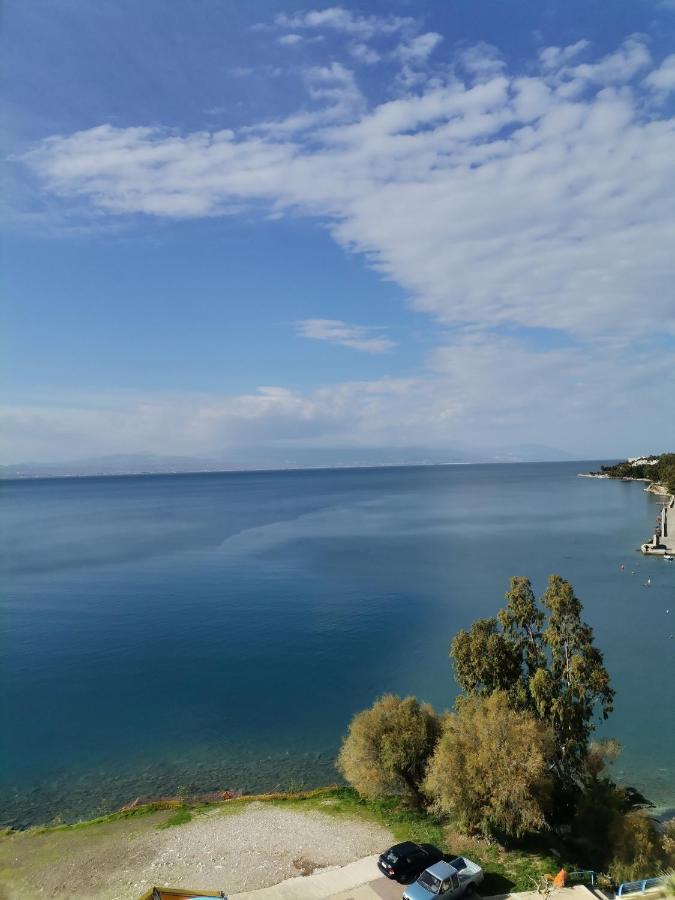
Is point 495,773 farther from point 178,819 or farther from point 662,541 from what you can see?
point 662,541

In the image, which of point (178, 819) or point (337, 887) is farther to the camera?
point (178, 819)

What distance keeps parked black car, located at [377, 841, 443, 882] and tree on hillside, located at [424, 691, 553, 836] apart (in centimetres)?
214

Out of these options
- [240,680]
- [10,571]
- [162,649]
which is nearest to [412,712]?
[240,680]

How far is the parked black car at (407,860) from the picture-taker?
21.0 metres

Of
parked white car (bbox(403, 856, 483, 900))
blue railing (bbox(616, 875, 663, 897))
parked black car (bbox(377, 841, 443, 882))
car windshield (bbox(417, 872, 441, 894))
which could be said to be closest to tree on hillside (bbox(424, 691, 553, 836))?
parked black car (bbox(377, 841, 443, 882))

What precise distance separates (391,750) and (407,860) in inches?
224

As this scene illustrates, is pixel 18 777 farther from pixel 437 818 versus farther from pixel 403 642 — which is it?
pixel 403 642

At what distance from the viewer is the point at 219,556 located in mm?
101938

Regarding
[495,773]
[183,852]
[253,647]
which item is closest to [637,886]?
[495,773]

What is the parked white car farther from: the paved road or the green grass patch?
the green grass patch

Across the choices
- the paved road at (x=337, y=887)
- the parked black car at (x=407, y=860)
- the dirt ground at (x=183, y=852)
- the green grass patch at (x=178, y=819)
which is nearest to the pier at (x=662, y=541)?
the dirt ground at (x=183, y=852)

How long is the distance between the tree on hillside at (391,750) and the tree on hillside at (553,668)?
2935 millimetres

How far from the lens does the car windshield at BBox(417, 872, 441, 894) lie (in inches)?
763

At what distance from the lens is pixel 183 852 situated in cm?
2388
